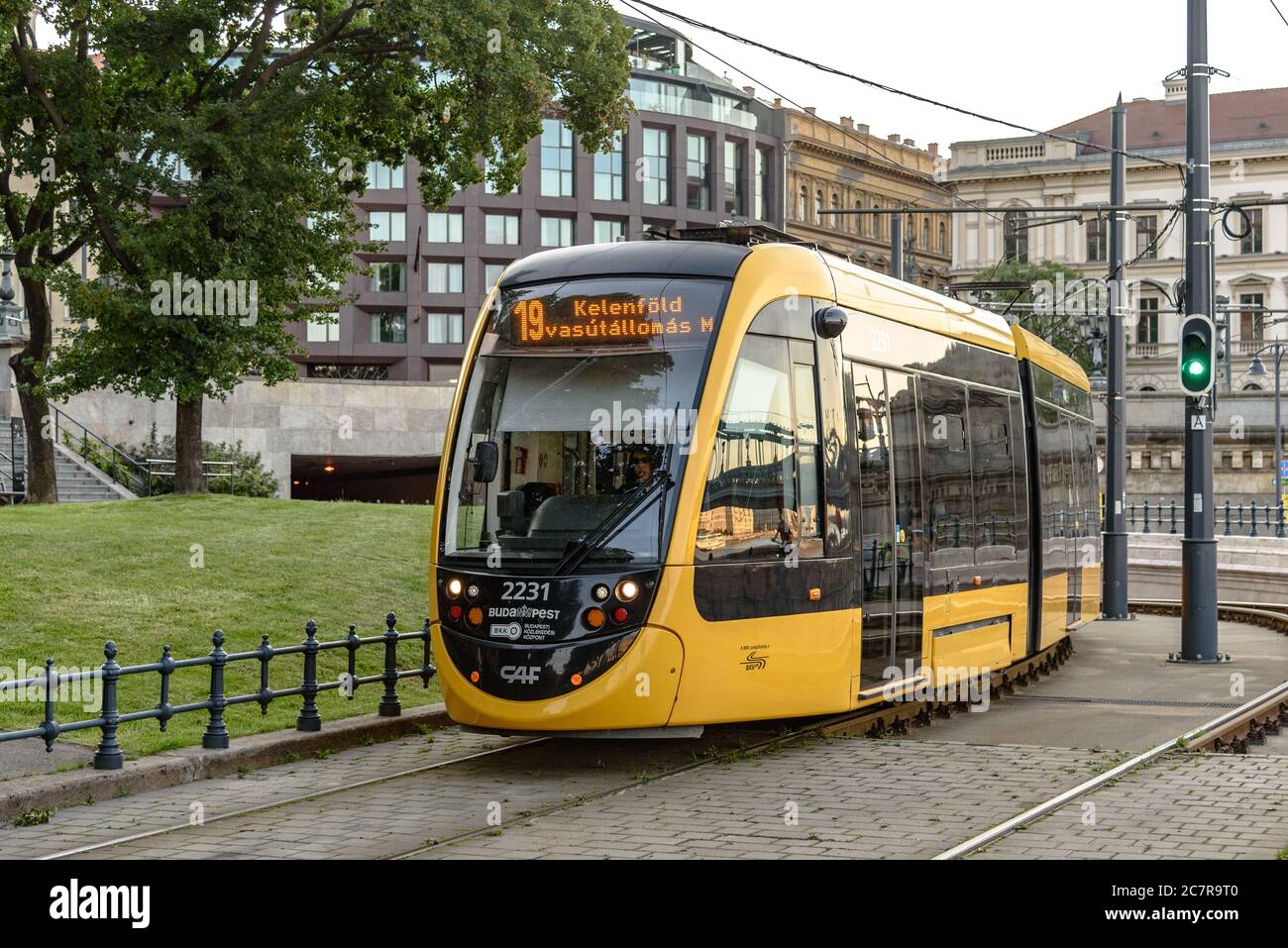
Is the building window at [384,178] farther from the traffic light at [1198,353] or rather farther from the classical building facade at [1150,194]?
the traffic light at [1198,353]

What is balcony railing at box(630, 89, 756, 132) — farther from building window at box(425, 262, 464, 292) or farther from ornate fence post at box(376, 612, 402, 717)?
ornate fence post at box(376, 612, 402, 717)

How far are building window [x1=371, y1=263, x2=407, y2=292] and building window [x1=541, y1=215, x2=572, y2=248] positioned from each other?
6.11m

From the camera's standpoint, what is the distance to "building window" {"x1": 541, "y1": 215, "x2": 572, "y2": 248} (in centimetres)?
7394

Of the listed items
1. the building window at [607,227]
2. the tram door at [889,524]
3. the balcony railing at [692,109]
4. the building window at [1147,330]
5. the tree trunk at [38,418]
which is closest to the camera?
the tram door at [889,524]

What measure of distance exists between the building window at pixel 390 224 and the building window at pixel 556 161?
19.9 ft

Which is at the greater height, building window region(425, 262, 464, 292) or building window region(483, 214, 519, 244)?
building window region(483, 214, 519, 244)

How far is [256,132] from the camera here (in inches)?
1079

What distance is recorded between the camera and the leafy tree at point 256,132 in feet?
87.2

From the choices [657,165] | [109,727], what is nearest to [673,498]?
[109,727]

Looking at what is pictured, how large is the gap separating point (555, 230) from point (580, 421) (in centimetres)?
6375

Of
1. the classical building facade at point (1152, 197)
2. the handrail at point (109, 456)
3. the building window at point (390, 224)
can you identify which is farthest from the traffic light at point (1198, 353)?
the classical building facade at point (1152, 197)

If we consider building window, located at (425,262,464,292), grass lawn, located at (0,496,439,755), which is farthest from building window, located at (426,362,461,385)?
grass lawn, located at (0,496,439,755)
